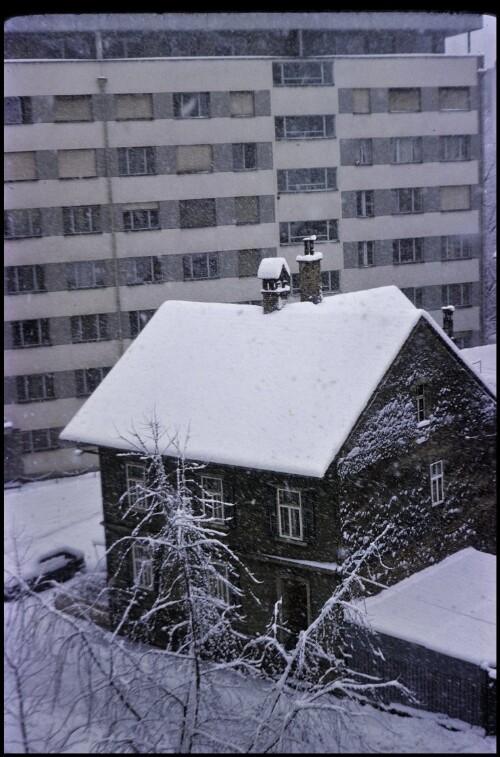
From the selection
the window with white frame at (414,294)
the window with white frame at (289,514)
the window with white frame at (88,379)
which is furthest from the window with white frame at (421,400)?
the window with white frame at (88,379)

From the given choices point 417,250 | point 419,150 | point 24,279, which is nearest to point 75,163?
point 24,279

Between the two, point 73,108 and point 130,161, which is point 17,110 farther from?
point 130,161

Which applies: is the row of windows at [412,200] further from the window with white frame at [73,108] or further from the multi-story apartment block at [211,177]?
the window with white frame at [73,108]

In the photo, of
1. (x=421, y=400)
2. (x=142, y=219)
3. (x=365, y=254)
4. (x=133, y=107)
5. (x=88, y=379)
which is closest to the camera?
(x=421, y=400)

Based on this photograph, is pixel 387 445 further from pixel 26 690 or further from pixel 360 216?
pixel 26 690

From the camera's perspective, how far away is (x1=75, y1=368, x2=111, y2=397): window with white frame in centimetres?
859

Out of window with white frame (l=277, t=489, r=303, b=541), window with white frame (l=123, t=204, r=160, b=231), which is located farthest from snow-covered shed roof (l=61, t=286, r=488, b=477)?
window with white frame (l=123, t=204, r=160, b=231)

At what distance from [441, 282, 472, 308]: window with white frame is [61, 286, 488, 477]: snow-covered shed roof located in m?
0.59

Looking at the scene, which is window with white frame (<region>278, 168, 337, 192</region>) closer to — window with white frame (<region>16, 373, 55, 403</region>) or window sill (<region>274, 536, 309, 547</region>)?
window with white frame (<region>16, 373, 55, 403</region>)

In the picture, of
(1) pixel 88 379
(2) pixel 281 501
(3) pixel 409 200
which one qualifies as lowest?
(2) pixel 281 501

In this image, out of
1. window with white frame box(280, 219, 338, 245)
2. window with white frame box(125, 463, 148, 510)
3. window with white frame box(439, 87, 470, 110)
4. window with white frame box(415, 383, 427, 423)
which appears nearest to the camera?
window with white frame box(415, 383, 427, 423)

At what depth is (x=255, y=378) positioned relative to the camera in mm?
7531

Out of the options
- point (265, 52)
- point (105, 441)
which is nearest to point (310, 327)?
point (105, 441)

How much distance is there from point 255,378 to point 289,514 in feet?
4.50
